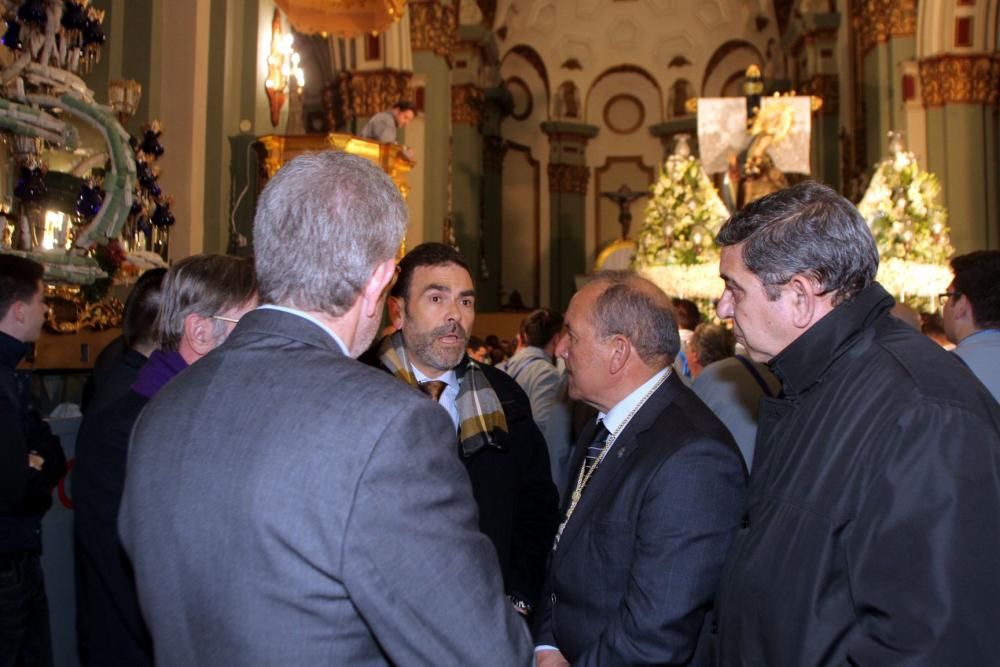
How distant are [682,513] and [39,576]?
7.07 feet

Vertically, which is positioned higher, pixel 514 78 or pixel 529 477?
pixel 514 78

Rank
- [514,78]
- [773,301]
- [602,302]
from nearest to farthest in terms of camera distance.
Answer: [773,301] < [602,302] < [514,78]

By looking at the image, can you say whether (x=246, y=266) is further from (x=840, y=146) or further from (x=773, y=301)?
(x=840, y=146)

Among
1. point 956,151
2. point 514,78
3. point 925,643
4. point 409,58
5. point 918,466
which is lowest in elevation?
point 925,643

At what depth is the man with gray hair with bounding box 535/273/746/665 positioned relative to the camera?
2039mm

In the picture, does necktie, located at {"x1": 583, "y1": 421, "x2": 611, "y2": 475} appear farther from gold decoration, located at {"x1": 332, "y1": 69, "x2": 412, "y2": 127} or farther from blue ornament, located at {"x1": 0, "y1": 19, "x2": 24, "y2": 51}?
gold decoration, located at {"x1": 332, "y1": 69, "x2": 412, "y2": 127}

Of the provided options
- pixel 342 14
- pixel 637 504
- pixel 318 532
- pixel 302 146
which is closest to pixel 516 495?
pixel 637 504

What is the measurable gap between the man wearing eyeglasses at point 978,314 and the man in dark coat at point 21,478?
311cm

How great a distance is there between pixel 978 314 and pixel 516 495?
1811 millimetres

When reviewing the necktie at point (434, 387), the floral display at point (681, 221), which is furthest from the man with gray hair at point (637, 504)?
the floral display at point (681, 221)

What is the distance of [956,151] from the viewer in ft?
38.4

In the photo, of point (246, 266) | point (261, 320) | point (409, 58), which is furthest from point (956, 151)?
point (261, 320)

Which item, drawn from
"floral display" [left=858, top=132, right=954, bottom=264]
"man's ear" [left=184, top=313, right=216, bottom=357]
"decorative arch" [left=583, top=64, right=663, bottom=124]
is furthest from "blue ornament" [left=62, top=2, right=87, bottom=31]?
"decorative arch" [left=583, top=64, right=663, bottom=124]

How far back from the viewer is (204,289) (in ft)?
8.24
